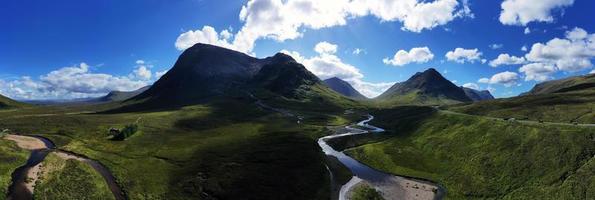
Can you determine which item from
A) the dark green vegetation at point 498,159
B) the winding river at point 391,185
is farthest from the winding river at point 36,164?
the dark green vegetation at point 498,159

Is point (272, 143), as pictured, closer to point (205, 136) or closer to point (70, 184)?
point (205, 136)

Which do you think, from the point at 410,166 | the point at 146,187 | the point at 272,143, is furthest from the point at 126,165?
the point at 410,166

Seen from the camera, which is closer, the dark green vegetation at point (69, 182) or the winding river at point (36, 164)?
the winding river at point (36, 164)

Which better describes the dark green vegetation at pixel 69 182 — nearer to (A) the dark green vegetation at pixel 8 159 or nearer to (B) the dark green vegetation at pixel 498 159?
(A) the dark green vegetation at pixel 8 159

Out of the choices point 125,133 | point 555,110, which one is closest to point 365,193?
point 125,133

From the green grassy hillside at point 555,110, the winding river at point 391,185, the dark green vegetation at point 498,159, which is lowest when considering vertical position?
the winding river at point 391,185

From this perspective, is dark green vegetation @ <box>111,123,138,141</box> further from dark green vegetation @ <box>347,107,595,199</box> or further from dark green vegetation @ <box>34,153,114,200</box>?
dark green vegetation @ <box>347,107,595,199</box>

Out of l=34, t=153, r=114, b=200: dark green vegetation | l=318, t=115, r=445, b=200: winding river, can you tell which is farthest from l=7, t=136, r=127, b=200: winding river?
l=318, t=115, r=445, b=200: winding river

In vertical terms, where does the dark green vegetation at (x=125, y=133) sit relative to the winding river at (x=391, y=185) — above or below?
above
